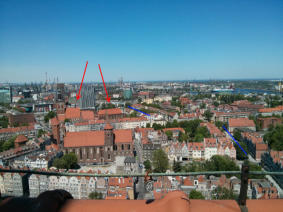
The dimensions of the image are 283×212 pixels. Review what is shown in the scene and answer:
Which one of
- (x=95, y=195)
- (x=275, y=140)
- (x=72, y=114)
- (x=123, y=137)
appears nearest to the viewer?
(x=95, y=195)

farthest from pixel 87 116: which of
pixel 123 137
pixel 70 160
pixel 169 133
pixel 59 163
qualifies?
pixel 59 163

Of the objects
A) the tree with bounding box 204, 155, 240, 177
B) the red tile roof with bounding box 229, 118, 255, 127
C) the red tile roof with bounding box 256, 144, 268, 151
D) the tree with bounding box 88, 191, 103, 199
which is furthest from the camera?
the red tile roof with bounding box 229, 118, 255, 127

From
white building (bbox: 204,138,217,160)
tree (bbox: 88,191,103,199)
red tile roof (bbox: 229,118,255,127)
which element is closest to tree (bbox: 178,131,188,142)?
white building (bbox: 204,138,217,160)

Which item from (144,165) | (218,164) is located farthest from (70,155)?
(218,164)

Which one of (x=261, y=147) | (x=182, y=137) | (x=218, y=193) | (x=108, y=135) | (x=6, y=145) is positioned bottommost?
(x=6, y=145)

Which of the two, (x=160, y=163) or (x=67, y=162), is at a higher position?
(x=160, y=163)

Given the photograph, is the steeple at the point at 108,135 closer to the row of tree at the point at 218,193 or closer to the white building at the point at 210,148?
the white building at the point at 210,148

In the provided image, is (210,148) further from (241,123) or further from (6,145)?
(6,145)

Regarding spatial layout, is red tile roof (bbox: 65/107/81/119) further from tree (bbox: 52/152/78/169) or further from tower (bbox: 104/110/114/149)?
tree (bbox: 52/152/78/169)
